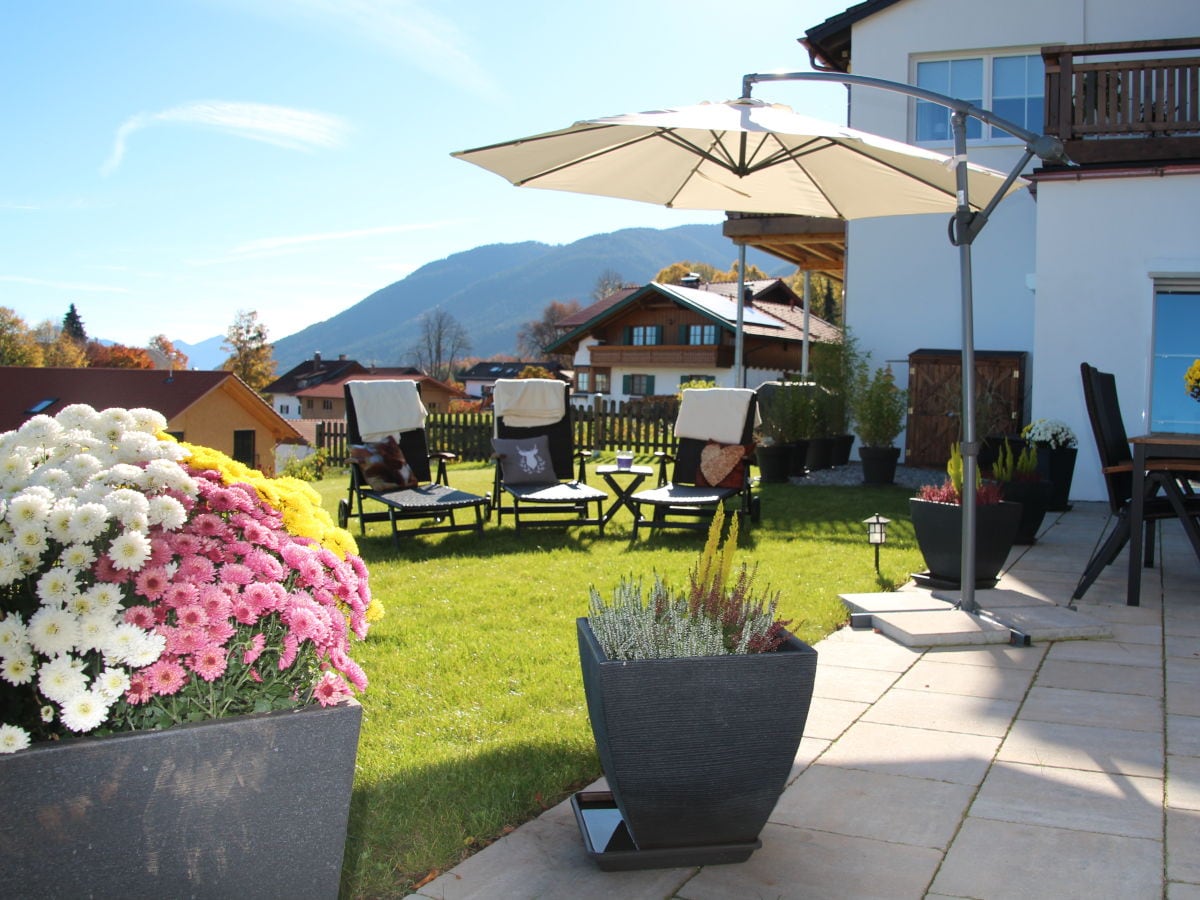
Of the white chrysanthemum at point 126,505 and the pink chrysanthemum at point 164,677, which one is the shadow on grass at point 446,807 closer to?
the pink chrysanthemum at point 164,677

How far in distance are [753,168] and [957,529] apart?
92.4 inches

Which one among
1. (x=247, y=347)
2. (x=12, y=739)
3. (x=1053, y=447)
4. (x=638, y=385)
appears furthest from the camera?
(x=247, y=347)

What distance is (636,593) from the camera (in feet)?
8.84

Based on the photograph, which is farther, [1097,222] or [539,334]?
[539,334]

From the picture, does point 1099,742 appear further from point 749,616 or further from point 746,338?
point 746,338

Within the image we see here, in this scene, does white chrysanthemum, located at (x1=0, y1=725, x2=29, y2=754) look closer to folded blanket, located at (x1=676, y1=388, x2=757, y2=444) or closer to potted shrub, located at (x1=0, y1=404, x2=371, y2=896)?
potted shrub, located at (x1=0, y1=404, x2=371, y2=896)

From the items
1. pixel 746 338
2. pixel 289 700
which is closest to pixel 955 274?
pixel 289 700

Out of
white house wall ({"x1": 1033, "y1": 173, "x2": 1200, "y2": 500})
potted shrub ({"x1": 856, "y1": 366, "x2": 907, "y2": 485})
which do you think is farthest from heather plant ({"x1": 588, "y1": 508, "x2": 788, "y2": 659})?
potted shrub ({"x1": 856, "y1": 366, "x2": 907, "y2": 485})

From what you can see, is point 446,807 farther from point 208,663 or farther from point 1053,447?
point 1053,447

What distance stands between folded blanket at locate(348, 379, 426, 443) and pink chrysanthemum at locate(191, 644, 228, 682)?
6207 mm

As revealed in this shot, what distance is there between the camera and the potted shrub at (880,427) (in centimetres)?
1170

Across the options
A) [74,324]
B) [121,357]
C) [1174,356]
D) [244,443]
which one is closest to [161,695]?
[1174,356]

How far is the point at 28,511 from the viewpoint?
1878mm

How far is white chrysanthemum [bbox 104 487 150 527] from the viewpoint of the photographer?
1.92 metres
